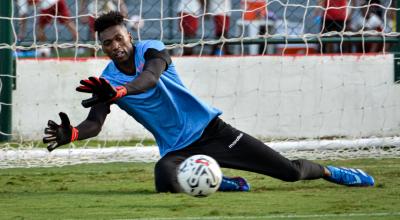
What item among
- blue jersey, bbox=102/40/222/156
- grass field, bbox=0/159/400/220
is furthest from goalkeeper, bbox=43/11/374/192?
grass field, bbox=0/159/400/220

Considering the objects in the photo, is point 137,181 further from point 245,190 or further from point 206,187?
point 206,187

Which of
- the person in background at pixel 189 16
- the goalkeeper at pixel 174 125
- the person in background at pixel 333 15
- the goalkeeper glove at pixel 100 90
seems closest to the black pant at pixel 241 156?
the goalkeeper at pixel 174 125

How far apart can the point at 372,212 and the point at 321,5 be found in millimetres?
6227

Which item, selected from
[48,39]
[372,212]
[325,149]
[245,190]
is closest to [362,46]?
[325,149]

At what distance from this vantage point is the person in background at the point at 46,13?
499 inches

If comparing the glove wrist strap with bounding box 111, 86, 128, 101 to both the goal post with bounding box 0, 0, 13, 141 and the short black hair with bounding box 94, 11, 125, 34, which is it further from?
the goal post with bounding box 0, 0, 13, 141

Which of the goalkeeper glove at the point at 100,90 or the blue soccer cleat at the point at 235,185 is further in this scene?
the blue soccer cleat at the point at 235,185

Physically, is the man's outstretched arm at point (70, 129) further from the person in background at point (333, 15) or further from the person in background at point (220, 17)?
the person in background at point (333, 15)

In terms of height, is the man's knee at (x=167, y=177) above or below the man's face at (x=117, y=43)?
below

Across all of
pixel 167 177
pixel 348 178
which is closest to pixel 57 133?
pixel 167 177

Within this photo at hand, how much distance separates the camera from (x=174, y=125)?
863cm

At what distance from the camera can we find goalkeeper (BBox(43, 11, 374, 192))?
840 centimetres

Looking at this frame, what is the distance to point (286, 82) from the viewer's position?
13.0m

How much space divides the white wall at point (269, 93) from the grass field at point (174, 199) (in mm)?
2329
